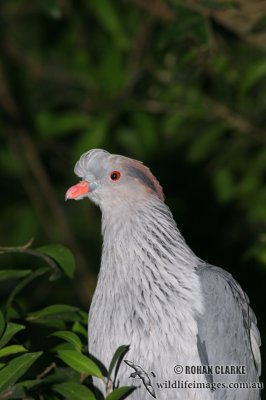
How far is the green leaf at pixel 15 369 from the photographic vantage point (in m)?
2.84

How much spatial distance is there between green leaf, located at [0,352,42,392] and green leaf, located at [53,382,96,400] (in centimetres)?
19

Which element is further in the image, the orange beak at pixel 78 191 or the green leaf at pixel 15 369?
the orange beak at pixel 78 191

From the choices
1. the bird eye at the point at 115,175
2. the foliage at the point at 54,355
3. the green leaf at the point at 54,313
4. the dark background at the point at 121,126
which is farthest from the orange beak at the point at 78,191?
the dark background at the point at 121,126

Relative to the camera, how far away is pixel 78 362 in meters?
3.05

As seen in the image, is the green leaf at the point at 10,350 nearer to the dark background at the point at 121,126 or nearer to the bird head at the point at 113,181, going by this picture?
the bird head at the point at 113,181

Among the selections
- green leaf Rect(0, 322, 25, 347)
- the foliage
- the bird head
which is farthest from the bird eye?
green leaf Rect(0, 322, 25, 347)

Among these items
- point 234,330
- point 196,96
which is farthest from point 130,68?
point 234,330

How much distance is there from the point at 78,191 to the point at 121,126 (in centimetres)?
373

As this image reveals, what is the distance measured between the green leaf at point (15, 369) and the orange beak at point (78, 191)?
1.17m

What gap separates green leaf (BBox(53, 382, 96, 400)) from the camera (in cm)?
295

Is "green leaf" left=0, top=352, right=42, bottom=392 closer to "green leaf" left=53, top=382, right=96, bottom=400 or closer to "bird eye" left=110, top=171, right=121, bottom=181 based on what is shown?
"green leaf" left=53, top=382, right=96, bottom=400

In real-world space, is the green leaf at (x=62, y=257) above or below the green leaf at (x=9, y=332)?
above

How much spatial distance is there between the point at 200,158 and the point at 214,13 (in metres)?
1.97

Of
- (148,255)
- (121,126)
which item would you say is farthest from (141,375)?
(121,126)
